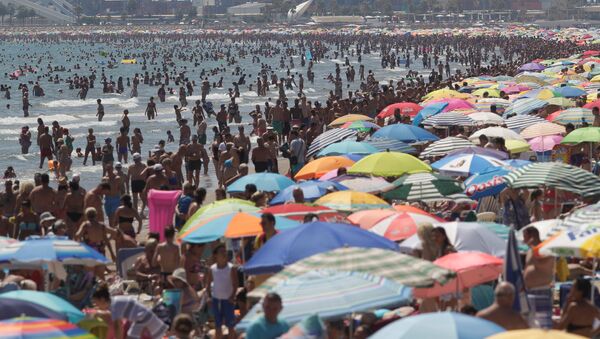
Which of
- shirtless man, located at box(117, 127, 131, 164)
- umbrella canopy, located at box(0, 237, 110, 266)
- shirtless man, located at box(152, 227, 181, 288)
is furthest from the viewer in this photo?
shirtless man, located at box(117, 127, 131, 164)

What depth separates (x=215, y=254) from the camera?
9641mm

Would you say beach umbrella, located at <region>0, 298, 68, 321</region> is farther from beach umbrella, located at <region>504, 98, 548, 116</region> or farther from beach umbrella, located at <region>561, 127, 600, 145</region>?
beach umbrella, located at <region>504, 98, 548, 116</region>

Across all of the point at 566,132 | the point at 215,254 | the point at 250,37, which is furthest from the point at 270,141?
the point at 250,37

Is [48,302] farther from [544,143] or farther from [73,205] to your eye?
[544,143]

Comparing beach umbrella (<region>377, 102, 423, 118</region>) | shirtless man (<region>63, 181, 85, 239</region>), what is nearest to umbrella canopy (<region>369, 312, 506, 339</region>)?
shirtless man (<region>63, 181, 85, 239</region>)

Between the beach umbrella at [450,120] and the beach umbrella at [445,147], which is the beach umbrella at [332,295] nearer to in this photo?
the beach umbrella at [445,147]

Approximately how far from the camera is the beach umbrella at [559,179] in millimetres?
11602

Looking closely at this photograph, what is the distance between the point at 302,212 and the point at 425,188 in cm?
228

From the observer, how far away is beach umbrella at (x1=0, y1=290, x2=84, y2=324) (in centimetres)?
760

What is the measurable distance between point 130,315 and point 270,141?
11.4m

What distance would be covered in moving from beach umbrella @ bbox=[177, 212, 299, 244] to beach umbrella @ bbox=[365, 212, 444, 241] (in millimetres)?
763

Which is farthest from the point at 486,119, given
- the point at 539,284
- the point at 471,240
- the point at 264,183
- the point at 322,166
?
the point at 539,284

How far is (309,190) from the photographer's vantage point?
12805 mm

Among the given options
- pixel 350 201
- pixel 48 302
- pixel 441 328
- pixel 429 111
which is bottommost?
pixel 429 111
